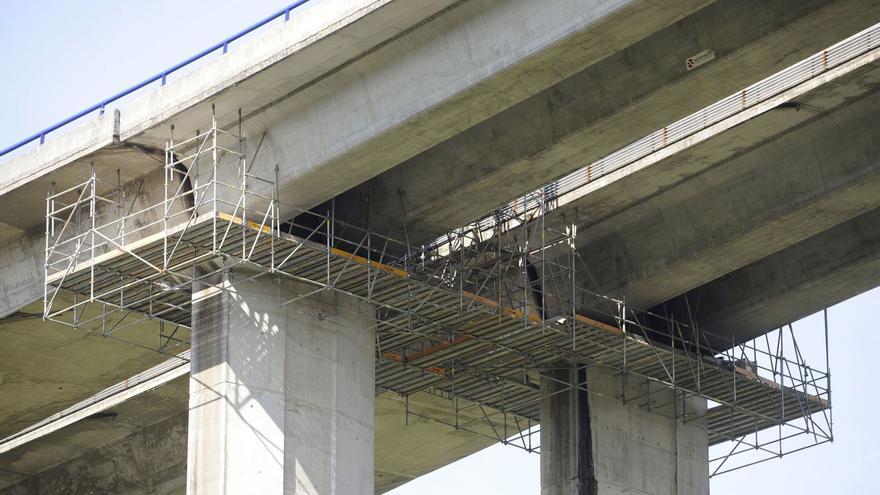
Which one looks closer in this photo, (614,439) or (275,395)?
(275,395)

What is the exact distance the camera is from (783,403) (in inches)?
1682

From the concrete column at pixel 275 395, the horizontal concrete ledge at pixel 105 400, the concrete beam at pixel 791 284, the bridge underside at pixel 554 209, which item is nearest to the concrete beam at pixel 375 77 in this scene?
the bridge underside at pixel 554 209

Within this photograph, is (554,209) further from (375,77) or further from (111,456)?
(111,456)

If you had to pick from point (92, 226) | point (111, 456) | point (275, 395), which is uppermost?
point (92, 226)

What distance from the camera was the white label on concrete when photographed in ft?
108

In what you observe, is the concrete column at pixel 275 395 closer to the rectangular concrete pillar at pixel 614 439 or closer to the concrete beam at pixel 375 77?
the concrete beam at pixel 375 77

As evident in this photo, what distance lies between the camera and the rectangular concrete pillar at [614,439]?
40906 millimetres

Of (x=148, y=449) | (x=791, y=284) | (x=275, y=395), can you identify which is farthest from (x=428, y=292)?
(x=148, y=449)

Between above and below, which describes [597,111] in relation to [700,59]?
below

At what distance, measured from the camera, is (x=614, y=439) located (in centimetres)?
4144

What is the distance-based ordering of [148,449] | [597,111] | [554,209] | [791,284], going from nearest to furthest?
[597,111], [554,209], [791,284], [148,449]

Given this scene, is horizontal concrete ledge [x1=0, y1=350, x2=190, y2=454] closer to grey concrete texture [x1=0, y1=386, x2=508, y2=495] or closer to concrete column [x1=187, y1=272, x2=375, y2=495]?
grey concrete texture [x1=0, y1=386, x2=508, y2=495]

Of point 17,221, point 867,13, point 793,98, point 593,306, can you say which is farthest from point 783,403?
point 17,221

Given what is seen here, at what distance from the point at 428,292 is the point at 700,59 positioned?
652cm
